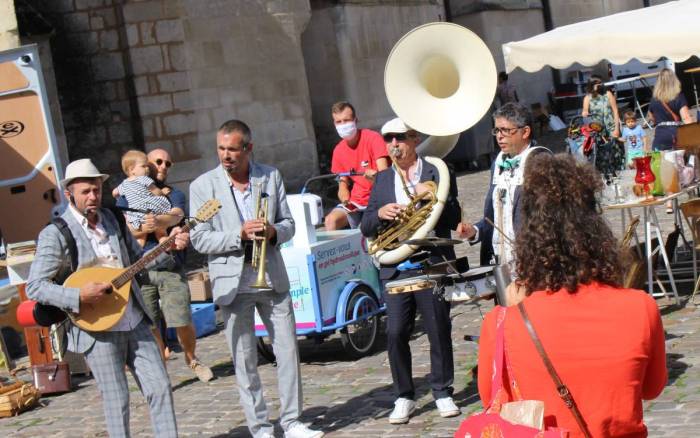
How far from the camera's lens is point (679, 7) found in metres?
10.1

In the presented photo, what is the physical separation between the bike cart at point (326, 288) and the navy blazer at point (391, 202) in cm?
174

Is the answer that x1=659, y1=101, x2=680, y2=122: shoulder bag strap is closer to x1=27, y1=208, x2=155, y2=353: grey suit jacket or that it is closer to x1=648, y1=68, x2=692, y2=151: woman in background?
x1=648, y1=68, x2=692, y2=151: woman in background

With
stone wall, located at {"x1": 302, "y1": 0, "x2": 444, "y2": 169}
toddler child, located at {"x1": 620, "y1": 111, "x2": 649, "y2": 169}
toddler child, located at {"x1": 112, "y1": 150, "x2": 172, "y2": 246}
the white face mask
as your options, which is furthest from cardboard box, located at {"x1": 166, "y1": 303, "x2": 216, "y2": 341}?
stone wall, located at {"x1": 302, "y1": 0, "x2": 444, "y2": 169}

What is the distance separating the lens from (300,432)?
6.96 m

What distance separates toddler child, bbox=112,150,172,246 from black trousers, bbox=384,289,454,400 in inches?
108

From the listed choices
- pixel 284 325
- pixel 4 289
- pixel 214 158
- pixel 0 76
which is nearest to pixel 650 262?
pixel 284 325

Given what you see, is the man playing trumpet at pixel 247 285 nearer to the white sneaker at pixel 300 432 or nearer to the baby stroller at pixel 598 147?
the white sneaker at pixel 300 432

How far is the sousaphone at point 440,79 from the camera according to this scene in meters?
7.44

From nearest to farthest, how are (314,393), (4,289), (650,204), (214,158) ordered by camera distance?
1. (314,393)
2. (650,204)
3. (4,289)
4. (214,158)

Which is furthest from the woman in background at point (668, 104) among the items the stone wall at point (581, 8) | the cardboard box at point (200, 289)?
the stone wall at point (581, 8)

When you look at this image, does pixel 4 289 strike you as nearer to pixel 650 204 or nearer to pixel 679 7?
pixel 650 204

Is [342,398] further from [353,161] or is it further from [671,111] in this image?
[671,111]

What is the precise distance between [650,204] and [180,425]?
3.94 metres

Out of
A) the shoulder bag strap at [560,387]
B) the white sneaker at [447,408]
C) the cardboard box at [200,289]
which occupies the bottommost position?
the white sneaker at [447,408]
